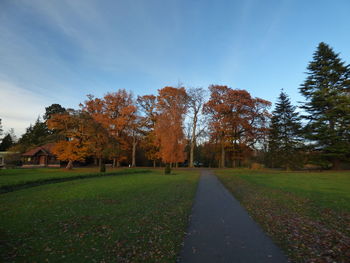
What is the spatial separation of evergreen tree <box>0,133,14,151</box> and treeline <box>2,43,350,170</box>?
27.5 metres

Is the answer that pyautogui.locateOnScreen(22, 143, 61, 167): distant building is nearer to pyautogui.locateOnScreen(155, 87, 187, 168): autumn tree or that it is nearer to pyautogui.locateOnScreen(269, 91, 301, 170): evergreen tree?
pyautogui.locateOnScreen(155, 87, 187, 168): autumn tree

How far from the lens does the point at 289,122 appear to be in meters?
35.7

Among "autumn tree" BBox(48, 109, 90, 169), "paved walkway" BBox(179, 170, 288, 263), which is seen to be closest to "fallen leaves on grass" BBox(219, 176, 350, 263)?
"paved walkway" BBox(179, 170, 288, 263)

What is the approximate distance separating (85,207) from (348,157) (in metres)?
38.0

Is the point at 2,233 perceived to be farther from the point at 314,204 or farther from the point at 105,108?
the point at 105,108

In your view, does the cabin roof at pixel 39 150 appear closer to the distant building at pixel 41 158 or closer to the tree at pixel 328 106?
the distant building at pixel 41 158

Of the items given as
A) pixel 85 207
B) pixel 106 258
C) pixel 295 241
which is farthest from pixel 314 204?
pixel 85 207

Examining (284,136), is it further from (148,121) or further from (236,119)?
(148,121)

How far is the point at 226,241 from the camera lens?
4.69 metres

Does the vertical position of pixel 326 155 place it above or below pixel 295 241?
above

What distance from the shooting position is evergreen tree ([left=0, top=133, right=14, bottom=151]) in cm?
5659

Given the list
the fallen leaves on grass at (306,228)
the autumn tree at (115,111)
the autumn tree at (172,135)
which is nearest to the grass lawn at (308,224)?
the fallen leaves on grass at (306,228)

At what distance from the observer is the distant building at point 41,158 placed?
135 feet

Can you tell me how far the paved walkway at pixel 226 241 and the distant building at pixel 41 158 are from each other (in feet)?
146
